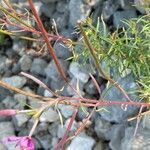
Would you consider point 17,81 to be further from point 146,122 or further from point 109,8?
point 146,122

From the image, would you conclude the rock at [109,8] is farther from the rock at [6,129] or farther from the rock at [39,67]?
the rock at [6,129]

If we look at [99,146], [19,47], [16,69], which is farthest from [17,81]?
[99,146]

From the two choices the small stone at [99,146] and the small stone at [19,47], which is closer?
the small stone at [99,146]

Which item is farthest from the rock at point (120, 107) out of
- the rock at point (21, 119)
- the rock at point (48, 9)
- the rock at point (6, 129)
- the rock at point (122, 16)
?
the rock at point (48, 9)

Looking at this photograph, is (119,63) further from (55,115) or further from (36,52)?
(36,52)

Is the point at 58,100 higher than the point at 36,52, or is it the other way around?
the point at 58,100

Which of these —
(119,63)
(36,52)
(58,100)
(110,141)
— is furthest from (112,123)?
(58,100)

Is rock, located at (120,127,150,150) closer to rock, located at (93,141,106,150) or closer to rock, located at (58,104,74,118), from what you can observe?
rock, located at (93,141,106,150)
